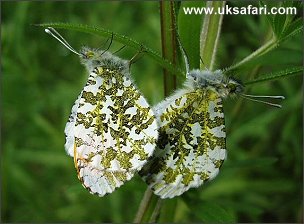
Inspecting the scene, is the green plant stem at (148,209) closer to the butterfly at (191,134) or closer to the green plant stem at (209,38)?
the butterfly at (191,134)

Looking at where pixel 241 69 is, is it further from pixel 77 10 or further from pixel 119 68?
pixel 77 10

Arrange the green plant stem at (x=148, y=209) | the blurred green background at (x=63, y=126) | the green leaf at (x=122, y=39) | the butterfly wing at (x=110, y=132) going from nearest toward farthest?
the green leaf at (x=122, y=39), the butterfly wing at (x=110, y=132), the green plant stem at (x=148, y=209), the blurred green background at (x=63, y=126)

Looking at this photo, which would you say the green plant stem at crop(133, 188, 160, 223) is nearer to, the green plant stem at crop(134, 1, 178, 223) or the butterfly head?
the green plant stem at crop(134, 1, 178, 223)

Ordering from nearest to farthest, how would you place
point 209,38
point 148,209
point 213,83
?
point 213,83, point 209,38, point 148,209

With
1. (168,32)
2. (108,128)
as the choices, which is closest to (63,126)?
(108,128)

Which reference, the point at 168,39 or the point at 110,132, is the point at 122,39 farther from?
the point at 110,132

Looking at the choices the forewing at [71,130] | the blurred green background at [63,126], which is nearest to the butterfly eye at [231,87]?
the forewing at [71,130]
